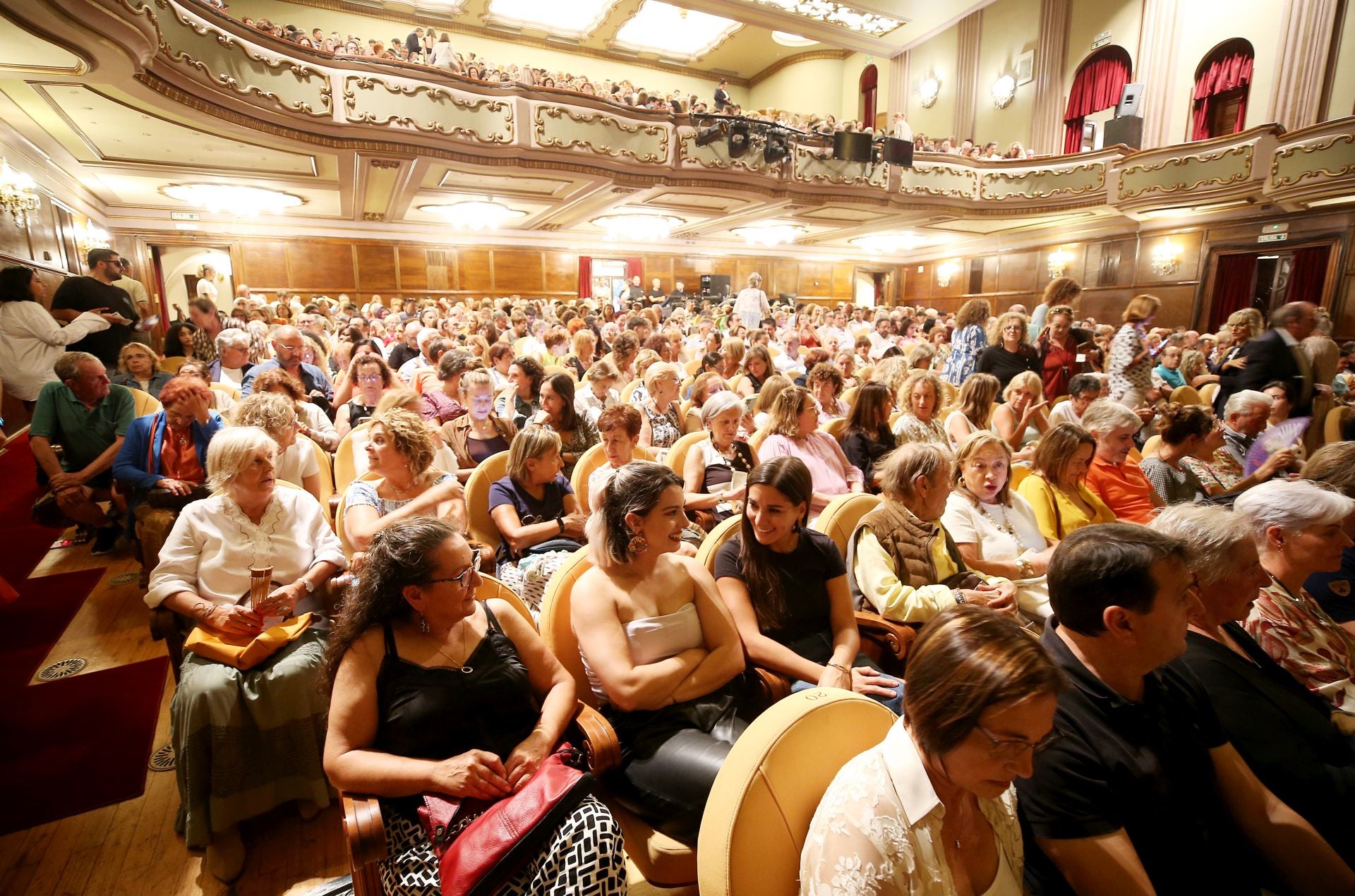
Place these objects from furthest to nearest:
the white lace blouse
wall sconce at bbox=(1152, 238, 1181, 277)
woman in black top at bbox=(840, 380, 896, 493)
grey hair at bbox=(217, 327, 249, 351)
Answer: wall sconce at bbox=(1152, 238, 1181, 277), grey hair at bbox=(217, 327, 249, 351), woman in black top at bbox=(840, 380, 896, 493), the white lace blouse

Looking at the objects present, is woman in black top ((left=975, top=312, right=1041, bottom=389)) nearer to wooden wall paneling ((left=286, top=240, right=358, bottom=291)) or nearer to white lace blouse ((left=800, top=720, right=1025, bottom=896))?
white lace blouse ((left=800, top=720, right=1025, bottom=896))

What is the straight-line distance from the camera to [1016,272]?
1515 cm

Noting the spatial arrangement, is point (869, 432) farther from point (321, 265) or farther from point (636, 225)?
point (321, 265)

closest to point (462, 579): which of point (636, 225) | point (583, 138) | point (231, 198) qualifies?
point (583, 138)

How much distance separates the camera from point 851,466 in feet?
11.1

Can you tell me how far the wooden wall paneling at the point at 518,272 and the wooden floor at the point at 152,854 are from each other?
550 inches

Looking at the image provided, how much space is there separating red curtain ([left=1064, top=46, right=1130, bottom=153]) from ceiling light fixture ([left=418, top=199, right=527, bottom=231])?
38.8ft

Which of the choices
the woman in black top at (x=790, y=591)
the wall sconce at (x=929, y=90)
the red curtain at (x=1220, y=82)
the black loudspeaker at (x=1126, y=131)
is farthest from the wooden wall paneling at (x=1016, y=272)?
the woman in black top at (x=790, y=591)

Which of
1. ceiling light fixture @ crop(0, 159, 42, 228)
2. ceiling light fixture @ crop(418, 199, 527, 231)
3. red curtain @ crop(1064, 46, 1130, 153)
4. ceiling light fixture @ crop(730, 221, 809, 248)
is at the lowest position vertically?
ceiling light fixture @ crop(0, 159, 42, 228)

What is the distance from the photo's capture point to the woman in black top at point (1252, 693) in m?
1.29

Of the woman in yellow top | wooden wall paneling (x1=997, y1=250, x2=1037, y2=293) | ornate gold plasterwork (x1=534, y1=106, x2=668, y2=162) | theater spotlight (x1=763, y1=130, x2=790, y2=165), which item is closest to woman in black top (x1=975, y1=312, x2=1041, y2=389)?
the woman in yellow top

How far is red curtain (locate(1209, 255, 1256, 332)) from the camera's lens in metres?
11.0

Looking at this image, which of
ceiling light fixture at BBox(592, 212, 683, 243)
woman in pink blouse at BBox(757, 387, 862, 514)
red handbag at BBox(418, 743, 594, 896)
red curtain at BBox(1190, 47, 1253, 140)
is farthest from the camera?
ceiling light fixture at BBox(592, 212, 683, 243)

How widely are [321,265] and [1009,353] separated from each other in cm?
1360
